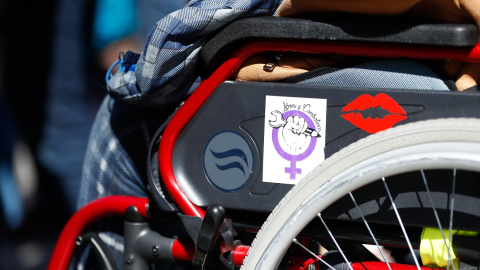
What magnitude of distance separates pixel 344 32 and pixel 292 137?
0.77 feet

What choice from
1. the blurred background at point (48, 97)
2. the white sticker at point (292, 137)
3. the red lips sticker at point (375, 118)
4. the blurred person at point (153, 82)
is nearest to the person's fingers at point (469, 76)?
the blurred person at point (153, 82)

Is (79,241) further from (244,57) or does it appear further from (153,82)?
(244,57)

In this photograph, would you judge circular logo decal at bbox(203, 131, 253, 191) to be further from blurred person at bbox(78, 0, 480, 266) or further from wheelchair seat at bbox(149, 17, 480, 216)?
blurred person at bbox(78, 0, 480, 266)

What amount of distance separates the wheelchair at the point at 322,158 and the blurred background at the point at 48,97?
1.11 meters

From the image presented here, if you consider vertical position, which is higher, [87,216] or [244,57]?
[244,57]

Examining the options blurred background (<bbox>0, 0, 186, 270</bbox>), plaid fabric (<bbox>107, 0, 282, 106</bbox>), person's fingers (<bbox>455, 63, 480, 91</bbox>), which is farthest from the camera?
blurred background (<bbox>0, 0, 186, 270</bbox>)

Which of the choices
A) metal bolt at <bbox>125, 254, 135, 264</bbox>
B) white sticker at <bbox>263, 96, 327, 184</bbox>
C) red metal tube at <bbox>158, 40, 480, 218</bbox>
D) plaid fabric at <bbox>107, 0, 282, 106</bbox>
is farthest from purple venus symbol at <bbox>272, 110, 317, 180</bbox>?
metal bolt at <bbox>125, 254, 135, 264</bbox>

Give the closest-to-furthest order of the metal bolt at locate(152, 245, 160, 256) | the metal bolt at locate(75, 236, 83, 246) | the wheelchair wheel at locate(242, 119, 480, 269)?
the wheelchair wheel at locate(242, 119, 480, 269)
the metal bolt at locate(152, 245, 160, 256)
the metal bolt at locate(75, 236, 83, 246)

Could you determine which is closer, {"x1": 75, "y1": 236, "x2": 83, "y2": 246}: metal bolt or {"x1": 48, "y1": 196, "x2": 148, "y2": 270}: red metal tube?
{"x1": 48, "y1": 196, "x2": 148, "y2": 270}: red metal tube

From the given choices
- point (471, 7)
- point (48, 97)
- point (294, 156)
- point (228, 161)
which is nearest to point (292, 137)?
point (294, 156)

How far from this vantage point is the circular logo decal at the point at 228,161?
4.15 ft

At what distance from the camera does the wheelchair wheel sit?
103cm

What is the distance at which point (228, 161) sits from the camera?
129 cm

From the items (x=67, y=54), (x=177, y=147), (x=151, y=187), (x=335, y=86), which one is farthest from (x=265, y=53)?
(x=67, y=54)
